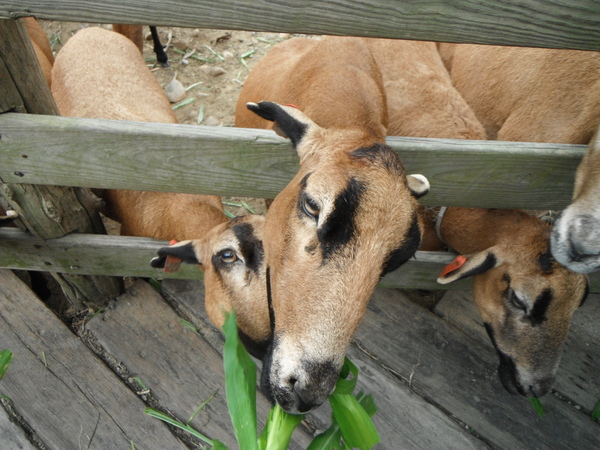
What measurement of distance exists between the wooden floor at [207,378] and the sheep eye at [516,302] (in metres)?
0.70

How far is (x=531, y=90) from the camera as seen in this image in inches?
139

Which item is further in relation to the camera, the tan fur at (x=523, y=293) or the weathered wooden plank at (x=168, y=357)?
the weathered wooden plank at (x=168, y=357)

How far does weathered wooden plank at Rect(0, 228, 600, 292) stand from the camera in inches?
117

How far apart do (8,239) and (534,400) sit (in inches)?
140

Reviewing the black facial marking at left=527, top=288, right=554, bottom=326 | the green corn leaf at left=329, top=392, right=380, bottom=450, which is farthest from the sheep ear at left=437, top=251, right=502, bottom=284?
the green corn leaf at left=329, top=392, right=380, bottom=450

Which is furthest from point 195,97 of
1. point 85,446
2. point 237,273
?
point 85,446

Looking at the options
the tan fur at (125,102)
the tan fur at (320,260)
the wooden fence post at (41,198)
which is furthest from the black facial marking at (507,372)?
the wooden fence post at (41,198)

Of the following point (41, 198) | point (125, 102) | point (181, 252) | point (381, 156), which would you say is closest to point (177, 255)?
point (181, 252)

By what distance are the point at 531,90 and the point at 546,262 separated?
5.35 feet

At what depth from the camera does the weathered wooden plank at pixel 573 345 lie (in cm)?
312

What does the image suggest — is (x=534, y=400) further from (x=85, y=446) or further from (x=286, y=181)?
(x=85, y=446)

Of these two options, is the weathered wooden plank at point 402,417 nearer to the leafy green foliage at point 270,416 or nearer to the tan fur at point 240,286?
the tan fur at point 240,286

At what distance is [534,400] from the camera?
2799 millimetres

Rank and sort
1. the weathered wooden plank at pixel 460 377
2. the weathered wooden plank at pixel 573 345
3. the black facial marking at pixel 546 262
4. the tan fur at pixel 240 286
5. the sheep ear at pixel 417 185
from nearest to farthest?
the sheep ear at pixel 417 185 → the tan fur at pixel 240 286 → the black facial marking at pixel 546 262 → the weathered wooden plank at pixel 460 377 → the weathered wooden plank at pixel 573 345
